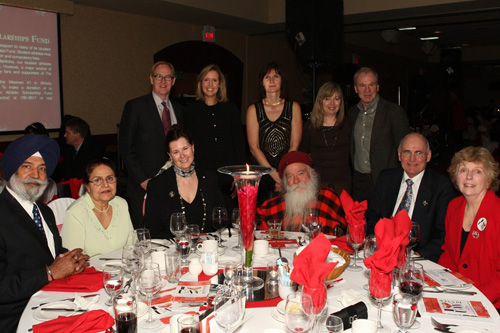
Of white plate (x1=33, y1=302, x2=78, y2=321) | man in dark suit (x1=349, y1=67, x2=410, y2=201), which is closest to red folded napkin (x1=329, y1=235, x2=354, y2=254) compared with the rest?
white plate (x1=33, y1=302, x2=78, y2=321)

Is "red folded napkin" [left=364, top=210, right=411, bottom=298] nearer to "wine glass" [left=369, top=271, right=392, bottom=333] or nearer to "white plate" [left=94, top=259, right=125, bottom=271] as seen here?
"wine glass" [left=369, top=271, right=392, bottom=333]

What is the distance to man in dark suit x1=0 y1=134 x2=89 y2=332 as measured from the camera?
2260 millimetres

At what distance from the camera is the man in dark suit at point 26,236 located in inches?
89.0

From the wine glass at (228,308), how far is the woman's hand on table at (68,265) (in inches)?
38.8

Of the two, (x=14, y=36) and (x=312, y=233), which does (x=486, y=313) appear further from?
(x=14, y=36)

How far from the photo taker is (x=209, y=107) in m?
4.13

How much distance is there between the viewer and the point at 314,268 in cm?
174

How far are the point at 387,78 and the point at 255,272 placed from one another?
599 inches

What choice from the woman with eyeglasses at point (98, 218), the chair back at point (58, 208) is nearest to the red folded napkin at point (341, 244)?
the woman with eyeglasses at point (98, 218)

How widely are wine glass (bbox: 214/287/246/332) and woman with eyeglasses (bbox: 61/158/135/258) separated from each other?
4.86 ft

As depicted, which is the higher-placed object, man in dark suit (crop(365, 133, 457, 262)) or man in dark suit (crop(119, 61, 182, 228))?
man in dark suit (crop(119, 61, 182, 228))

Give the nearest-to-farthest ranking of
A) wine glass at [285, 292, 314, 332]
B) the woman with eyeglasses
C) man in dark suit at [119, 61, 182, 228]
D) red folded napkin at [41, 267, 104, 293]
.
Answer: wine glass at [285, 292, 314, 332]
red folded napkin at [41, 267, 104, 293]
the woman with eyeglasses
man in dark suit at [119, 61, 182, 228]

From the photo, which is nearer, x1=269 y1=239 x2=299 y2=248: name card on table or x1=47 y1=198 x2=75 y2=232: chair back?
x1=269 y1=239 x2=299 y2=248: name card on table

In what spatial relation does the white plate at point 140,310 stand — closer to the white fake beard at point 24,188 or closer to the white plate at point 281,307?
the white plate at point 281,307
